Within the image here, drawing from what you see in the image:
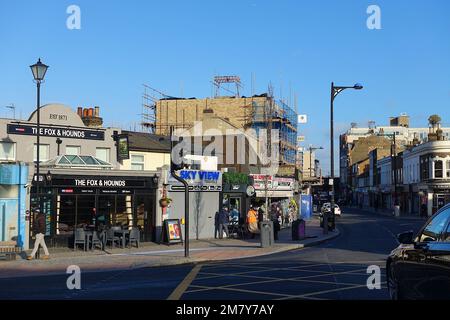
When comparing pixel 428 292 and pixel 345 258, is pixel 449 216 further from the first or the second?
pixel 345 258

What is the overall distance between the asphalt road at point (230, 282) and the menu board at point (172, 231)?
758cm

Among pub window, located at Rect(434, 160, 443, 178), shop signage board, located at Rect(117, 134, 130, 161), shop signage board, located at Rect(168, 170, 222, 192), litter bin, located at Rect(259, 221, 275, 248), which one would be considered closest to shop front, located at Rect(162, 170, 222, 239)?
shop signage board, located at Rect(168, 170, 222, 192)

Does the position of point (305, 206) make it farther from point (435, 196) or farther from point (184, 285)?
point (184, 285)

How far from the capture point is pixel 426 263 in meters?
7.54

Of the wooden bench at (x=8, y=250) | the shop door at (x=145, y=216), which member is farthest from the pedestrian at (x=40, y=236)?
the shop door at (x=145, y=216)

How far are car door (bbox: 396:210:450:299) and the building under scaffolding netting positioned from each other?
49.1 meters

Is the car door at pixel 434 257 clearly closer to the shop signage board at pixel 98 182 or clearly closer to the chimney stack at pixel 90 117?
the shop signage board at pixel 98 182

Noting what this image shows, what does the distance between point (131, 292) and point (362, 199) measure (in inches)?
4214

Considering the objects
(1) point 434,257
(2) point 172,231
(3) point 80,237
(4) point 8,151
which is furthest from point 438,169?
(1) point 434,257

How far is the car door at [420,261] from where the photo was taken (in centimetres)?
760

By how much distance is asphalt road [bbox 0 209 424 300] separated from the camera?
1148cm

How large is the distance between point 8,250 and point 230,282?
10.9m

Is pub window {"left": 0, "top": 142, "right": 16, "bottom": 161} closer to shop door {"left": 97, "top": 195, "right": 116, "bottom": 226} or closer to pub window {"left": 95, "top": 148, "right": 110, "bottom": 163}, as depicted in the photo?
pub window {"left": 95, "top": 148, "right": 110, "bottom": 163}

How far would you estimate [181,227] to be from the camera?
28312 millimetres
